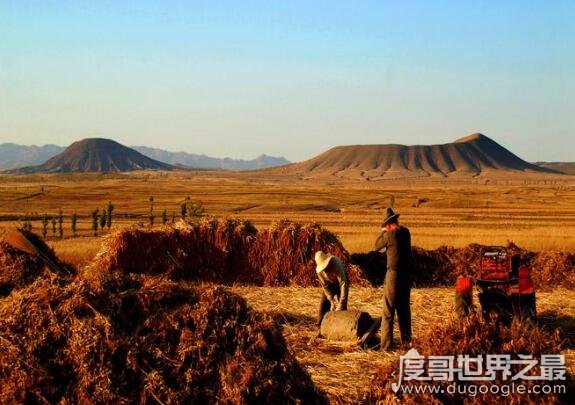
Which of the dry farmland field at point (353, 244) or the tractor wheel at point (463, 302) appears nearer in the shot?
the dry farmland field at point (353, 244)

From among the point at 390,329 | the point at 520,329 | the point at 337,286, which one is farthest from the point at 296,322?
the point at 520,329

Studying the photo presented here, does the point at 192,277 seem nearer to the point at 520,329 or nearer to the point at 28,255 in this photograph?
the point at 28,255

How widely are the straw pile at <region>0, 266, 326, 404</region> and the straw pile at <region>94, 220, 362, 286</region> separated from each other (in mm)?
10274

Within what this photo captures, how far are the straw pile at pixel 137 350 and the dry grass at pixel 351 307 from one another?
3.85ft

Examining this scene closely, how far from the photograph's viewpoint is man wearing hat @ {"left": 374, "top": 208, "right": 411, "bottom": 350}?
8.88m

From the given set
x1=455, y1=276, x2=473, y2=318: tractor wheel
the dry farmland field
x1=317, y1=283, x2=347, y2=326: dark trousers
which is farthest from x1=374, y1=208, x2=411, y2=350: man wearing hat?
x1=317, y1=283, x2=347, y2=326: dark trousers

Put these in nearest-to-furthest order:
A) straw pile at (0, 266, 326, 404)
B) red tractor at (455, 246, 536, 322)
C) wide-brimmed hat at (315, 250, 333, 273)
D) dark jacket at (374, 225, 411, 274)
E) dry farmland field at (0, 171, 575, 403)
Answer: straw pile at (0, 266, 326, 404), dry farmland field at (0, 171, 575, 403), dark jacket at (374, 225, 411, 274), red tractor at (455, 246, 536, 322), wide-brimmed hat at (315, 250, 333, 273)

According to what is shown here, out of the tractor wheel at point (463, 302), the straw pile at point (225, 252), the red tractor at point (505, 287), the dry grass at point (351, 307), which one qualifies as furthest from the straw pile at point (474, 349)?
the straw pile at point (225, 252)

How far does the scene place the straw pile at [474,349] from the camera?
17.8 feet

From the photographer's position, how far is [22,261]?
1301 cm

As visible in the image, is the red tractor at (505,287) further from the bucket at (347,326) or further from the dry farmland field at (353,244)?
the bucket at (347,326)

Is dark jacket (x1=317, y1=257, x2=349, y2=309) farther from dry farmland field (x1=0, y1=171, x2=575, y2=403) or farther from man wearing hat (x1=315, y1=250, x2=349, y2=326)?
dry farmland field (x1=0, y1=171, x2=575, y2=403)

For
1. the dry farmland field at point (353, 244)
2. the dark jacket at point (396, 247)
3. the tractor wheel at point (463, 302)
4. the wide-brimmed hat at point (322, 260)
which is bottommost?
the dry farmland field at point (353, 244)

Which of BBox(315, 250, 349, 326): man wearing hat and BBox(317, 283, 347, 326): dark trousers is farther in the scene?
BBox(317, 283, 347, 326): dark trousers
